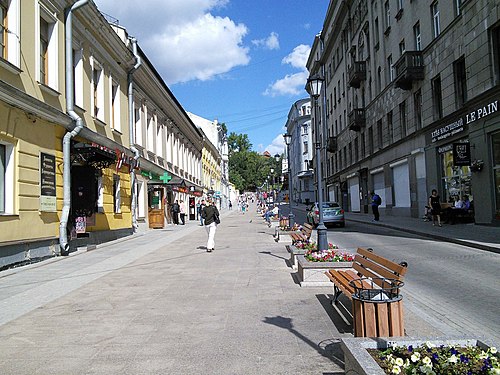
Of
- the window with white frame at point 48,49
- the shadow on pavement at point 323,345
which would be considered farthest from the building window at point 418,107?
the shadow on pavement at point 323,345

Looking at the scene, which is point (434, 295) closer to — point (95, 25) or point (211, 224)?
point (211, 224)

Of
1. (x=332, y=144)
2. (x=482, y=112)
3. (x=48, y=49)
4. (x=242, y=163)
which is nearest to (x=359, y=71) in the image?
(x=332, y=144)

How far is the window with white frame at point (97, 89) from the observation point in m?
16.8

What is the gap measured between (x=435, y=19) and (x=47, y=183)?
19.3 metres

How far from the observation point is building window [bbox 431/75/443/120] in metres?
22.2

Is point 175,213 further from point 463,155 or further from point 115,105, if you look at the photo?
point 463,155

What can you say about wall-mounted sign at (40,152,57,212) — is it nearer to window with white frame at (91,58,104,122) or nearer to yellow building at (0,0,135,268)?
yellow building at (0,0,135,268)

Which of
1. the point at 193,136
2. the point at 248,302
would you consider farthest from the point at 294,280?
the point at 193,136

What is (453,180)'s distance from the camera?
21.0 metres

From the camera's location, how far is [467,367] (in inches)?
113

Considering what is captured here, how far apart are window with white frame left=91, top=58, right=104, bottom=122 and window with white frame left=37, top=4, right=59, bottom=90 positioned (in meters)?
3.29

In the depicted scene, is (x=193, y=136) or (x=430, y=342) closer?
(x=430, y=342)

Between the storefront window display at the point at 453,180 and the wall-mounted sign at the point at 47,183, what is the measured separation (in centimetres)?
1617

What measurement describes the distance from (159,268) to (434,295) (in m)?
6.19
